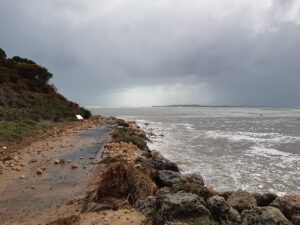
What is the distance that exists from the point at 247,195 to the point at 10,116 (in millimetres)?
23624

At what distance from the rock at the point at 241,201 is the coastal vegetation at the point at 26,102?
13806 mm

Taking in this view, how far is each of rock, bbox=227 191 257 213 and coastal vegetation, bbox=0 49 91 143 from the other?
1381 cm

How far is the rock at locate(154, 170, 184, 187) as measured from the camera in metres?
12.0

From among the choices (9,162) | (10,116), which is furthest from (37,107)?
(9,162)

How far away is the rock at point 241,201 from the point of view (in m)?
8.86

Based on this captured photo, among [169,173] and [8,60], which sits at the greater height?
[8,60]

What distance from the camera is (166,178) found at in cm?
1241

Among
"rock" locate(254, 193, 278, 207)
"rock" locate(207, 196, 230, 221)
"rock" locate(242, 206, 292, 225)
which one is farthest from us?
"rock" locate(254, 193, 278, 207)

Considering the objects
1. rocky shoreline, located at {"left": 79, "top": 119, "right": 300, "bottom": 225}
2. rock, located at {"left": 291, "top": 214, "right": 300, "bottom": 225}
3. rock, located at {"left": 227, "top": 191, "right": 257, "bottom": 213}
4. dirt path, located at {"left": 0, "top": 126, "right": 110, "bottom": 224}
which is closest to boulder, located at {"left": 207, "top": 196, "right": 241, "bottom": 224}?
rocky shoreline, located at {"left": 79, "top": 119, "right": 300, "bottom": 225}

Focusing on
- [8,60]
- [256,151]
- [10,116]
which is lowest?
[256,151]

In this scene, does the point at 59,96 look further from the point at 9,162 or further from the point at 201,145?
the point at 9,162

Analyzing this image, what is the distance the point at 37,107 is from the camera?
129ft

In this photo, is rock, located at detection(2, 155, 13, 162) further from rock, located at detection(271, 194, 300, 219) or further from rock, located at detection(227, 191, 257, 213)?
rock, located at detection(271, 194, 300, 219)

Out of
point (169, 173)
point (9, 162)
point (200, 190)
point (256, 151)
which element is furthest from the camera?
point (256, 151)
